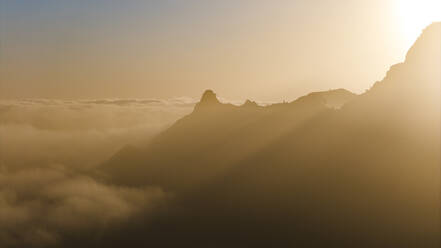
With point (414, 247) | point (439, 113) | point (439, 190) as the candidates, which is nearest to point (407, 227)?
point (414, 247)

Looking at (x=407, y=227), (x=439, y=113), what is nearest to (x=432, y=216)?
(x=407, y=227)

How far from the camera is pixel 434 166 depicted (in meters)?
199

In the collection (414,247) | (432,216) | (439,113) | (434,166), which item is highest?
(439,113)

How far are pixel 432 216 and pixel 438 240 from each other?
40.6ft

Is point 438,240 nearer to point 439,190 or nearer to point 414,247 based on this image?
point 414,247

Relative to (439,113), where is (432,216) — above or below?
below

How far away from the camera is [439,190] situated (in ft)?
648

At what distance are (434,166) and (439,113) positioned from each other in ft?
79.9

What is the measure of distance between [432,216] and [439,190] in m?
12.2

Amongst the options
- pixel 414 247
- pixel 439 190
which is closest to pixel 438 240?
pixel 414 247

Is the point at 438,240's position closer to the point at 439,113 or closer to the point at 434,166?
the point at 434,166

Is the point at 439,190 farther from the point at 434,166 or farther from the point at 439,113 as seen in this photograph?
the point at 439,113

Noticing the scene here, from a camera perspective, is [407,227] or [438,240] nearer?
[438,240]

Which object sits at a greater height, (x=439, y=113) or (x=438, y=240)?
(x=439, y=113)
